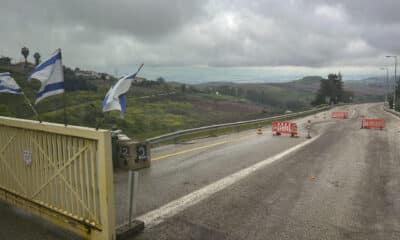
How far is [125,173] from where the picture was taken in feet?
31.4

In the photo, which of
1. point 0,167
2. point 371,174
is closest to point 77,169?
point 0,167

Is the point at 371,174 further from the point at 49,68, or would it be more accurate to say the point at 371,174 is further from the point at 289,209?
the point at 49,68

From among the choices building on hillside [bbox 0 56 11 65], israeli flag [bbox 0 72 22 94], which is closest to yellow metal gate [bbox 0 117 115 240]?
israeli flag [bbox 0 72 22 94]

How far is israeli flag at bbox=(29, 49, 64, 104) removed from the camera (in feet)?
17.0

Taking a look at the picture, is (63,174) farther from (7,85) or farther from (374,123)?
(374,123)

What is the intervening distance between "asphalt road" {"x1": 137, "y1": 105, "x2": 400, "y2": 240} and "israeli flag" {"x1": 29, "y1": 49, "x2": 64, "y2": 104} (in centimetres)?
280

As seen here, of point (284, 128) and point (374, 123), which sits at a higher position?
point (284, 128)

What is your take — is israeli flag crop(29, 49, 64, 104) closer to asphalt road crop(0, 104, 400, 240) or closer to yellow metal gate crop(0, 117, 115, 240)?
yellow metal gate crop(0, 117, 115, 240)

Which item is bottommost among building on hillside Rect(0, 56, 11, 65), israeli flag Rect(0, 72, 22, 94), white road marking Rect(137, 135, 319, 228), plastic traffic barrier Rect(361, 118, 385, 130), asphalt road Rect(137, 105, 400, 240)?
asphalt road Rect(137, 105, 400, 240)

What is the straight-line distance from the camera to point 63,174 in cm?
537

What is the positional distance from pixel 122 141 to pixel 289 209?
5.36 m

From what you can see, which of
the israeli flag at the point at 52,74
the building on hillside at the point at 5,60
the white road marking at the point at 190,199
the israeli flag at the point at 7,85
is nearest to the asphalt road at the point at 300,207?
the white road marking at the point at 190,199

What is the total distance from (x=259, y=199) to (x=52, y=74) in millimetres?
4903

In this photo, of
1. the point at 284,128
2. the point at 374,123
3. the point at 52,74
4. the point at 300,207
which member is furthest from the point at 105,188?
the point at 374,123
